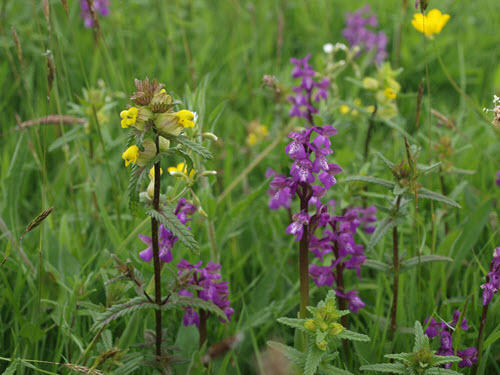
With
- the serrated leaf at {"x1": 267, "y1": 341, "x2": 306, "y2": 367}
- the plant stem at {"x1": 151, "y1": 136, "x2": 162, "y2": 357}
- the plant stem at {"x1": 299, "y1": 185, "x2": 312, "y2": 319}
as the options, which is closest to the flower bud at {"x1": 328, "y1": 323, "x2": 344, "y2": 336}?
the serrated leaf at {"x1": 267, "y1": 341, "x2": 306, "y2": 367}

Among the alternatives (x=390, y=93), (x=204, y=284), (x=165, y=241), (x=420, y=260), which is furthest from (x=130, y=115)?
(x=390, y=93)


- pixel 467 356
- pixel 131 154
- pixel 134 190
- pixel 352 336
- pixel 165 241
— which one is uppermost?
pixel 131 154

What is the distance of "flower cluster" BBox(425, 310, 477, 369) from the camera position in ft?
5.98

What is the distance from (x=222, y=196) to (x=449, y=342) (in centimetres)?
121

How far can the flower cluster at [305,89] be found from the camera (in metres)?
2.79

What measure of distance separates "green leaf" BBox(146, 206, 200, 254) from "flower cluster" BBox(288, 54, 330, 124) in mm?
1441

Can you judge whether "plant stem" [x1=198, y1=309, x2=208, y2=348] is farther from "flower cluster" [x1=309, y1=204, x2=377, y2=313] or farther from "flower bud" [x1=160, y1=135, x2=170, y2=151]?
"flower bud" [x1=160, y1=135, x2=170, y2=151]

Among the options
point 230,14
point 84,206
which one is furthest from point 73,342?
point 230,14

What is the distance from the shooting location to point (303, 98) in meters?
2.84

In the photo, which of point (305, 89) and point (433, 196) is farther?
point (305, 89)

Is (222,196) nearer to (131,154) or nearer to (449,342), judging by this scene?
(131,154)

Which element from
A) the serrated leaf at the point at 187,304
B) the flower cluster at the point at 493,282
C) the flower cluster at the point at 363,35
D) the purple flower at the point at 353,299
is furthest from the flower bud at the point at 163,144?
the flower cluster at the point at 363,35

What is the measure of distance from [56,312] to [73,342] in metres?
0.18

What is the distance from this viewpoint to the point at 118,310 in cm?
161
